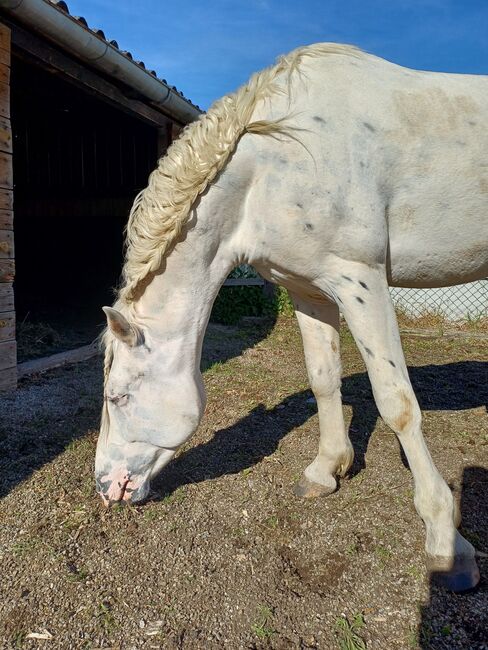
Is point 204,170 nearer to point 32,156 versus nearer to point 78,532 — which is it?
point 78,532

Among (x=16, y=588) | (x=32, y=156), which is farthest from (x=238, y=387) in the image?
(x=32, y=156)

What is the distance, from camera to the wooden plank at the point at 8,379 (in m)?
4.20

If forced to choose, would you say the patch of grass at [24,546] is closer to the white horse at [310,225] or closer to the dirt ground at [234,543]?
the dirt ground at [234,543]

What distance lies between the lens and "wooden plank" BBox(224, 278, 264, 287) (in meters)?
8.23

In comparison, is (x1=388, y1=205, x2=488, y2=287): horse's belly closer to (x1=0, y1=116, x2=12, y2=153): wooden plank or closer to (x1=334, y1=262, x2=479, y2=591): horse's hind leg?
(x1=334, y1=262, x2=479, y2=591): horse's hind leg

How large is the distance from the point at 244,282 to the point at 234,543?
6.32 meters

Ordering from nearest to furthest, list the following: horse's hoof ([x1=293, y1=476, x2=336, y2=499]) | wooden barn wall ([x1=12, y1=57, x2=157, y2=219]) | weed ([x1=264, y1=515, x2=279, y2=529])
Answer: weed ([x1=264, y1=515, x2=279, y2=529])
horse's hoof ([x1=293, y1=476, x2=336, y2=499])
wooden barn wall ([x1=12, y1=57, x2=157, y2=219])

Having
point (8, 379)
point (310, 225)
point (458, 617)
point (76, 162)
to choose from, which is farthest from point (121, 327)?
point (76, 162)

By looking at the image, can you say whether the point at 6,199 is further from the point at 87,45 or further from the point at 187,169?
the point at 187,169

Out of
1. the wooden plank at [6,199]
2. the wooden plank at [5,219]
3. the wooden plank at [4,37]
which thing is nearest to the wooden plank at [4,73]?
the wooden plank at [4,37]

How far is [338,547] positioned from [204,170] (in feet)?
5.83

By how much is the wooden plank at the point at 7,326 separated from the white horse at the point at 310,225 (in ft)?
7.72

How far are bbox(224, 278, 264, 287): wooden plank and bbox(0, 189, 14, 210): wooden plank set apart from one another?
4.36 meters

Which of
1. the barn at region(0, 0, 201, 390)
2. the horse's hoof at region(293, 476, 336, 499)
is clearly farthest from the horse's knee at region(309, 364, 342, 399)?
the barn at region(0, 0, 201, 390)
